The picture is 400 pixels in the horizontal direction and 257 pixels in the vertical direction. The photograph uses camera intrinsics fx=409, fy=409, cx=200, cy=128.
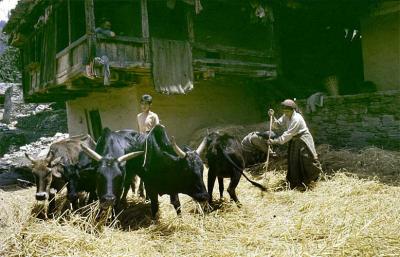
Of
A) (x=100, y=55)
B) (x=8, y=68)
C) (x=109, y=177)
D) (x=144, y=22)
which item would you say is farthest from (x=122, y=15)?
(x=8, y=68)

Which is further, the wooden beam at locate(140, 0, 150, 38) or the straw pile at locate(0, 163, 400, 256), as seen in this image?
the wooden beam at locate(140, 0, 150, 38)

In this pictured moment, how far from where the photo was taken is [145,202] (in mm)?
6516

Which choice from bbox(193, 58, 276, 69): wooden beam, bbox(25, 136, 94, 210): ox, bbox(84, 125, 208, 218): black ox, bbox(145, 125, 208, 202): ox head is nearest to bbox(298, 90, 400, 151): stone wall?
bbox(193, 58, 276, 69): wooden beam

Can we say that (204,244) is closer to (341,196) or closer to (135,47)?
(341,196)

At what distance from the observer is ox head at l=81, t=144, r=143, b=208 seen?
470cm

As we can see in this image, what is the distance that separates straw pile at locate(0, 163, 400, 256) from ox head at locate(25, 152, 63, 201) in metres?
0.36

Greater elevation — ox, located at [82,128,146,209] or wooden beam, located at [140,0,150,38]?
wooden beam, located at [140,0,150,38]

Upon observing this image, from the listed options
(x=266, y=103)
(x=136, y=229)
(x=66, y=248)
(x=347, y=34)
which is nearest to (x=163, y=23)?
(x=266, y=103)

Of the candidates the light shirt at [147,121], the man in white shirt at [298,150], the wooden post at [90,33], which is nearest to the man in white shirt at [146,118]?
the light shirt at [147,121]

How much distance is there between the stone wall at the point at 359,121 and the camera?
962 cm

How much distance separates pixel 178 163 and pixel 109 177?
94 cm

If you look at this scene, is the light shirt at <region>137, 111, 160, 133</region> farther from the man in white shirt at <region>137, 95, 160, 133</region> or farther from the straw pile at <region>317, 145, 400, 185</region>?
the straw pile at <region>317, 145, 400, 185</region>

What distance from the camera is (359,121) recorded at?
33.5 feet

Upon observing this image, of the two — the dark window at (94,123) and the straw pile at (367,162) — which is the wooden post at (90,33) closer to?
the dark window at (94,123)
